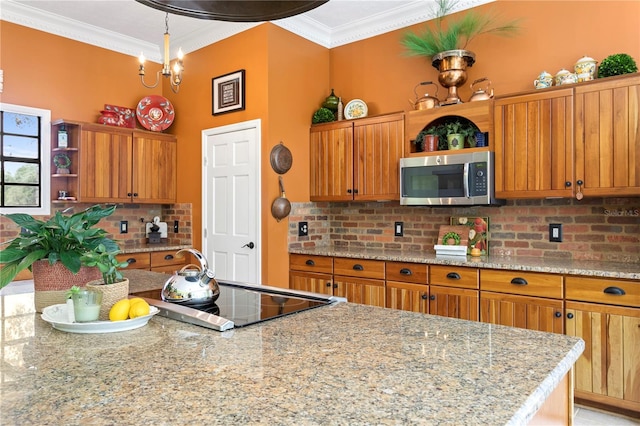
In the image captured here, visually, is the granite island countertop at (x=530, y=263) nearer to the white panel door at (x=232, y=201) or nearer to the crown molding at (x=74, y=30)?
the white panel door at (x=232, y=201)

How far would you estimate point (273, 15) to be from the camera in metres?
1.49

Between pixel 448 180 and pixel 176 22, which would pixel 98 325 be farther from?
pixel 176 22

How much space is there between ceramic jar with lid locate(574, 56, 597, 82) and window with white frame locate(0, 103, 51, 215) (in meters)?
4.52

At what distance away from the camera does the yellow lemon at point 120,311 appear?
1430 mm

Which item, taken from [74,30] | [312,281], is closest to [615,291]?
[312,281]

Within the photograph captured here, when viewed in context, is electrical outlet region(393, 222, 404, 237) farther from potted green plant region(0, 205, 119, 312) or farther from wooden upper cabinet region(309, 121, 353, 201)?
potted green plant region(0, 205, 119, 312)

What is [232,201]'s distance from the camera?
4348 mm

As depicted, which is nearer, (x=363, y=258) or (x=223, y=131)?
(x=363, y=258)

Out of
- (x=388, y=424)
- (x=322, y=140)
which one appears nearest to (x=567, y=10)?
(x=322, y=140)

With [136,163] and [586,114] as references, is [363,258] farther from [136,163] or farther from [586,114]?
[136,163]

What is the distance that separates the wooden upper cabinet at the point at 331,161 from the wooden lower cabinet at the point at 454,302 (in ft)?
4.17

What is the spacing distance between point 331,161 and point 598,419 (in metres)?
2.86

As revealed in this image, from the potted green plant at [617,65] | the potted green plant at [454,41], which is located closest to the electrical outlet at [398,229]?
the potted green plant at [454,41]

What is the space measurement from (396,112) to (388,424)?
341cm
